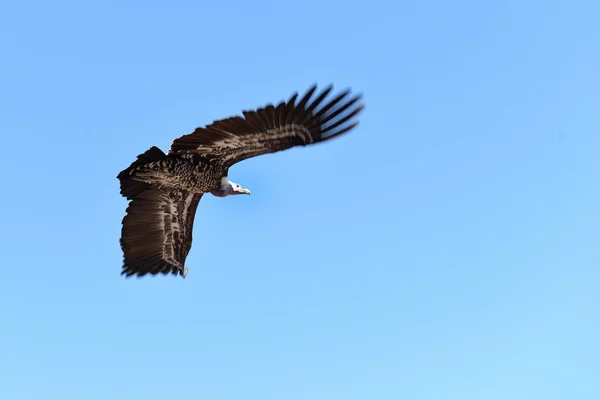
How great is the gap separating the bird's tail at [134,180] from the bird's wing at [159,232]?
328mm

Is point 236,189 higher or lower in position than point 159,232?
higher

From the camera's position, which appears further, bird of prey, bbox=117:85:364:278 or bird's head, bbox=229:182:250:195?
bird's head, bbox=229:182:250:195

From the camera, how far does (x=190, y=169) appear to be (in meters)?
16.5

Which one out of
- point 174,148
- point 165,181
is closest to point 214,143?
point 174,148

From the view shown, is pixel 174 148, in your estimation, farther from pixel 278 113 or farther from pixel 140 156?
pixel 278 113

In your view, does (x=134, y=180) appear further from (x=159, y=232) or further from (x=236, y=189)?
(x=236, y=189)

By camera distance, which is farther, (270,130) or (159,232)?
(159,232)

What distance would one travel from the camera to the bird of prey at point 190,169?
1426 centimetres

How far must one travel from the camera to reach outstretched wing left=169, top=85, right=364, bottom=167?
1406cm

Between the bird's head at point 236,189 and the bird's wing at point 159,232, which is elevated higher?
the bird's head at point 236,189

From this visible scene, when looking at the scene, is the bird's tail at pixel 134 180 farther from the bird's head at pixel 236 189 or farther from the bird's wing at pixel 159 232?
the bird's head at pixel 236 189

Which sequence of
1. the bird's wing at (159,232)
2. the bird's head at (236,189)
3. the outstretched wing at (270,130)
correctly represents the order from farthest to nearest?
1. the bird's wing at (159,232)
2. the bird's head at (236,189)
3. the outstretched wing at (270,130)

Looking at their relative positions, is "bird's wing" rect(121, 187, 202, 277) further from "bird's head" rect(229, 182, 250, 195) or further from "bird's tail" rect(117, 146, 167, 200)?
"bird's head" rect(229, 182, 250, 195)

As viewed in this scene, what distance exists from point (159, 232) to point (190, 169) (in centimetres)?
285
